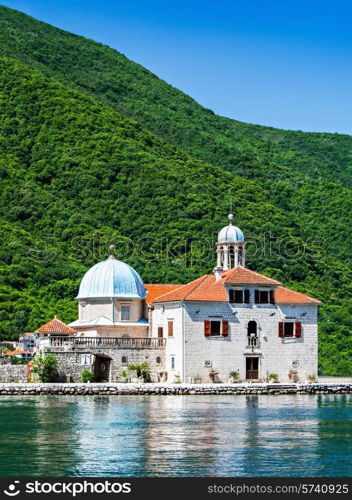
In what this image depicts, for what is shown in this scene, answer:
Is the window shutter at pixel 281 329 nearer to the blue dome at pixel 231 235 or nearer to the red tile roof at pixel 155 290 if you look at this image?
the blue dome at pixel 231 235

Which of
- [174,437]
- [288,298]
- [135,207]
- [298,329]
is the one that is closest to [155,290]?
[288,298]

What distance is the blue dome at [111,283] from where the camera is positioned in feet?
214

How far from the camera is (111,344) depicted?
2395 inches

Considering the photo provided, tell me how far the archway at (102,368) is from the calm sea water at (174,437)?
322 inches

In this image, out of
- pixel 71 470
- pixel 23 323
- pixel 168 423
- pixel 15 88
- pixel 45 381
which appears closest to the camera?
Answer: pixel 71 470

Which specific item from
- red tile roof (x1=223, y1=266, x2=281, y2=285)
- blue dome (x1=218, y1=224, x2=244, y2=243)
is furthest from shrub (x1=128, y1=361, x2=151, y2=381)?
blue dome (x1=218, y1=224, x2=244, y2=243)

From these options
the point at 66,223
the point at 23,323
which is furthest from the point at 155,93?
the point at 23,323

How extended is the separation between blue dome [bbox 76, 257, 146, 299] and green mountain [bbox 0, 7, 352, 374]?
1026 centimetres

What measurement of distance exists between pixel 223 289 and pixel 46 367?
10.4 metres

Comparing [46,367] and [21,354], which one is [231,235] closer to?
[46,367]

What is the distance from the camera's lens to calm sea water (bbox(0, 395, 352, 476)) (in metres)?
29.3

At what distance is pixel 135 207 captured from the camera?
100m
